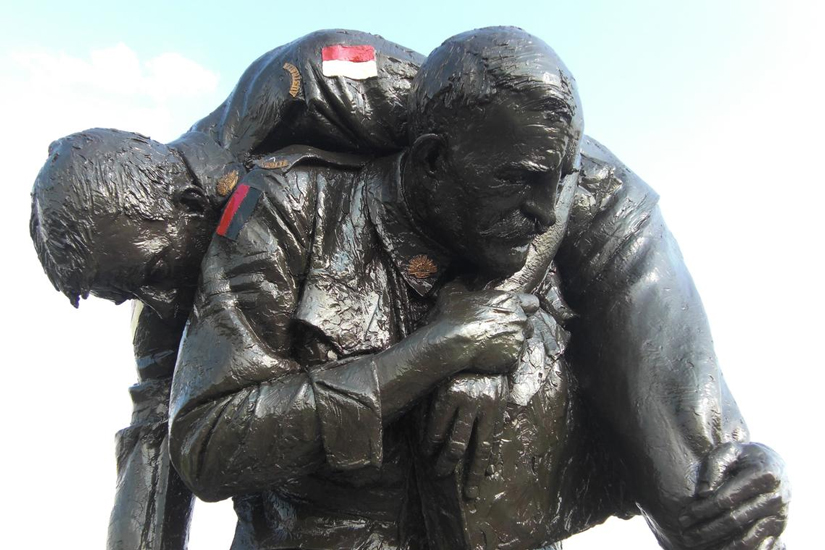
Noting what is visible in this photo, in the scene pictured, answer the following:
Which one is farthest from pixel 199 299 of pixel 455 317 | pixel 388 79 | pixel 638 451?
pixel 638 451

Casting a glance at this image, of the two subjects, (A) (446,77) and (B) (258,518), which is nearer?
(A) (446,77)

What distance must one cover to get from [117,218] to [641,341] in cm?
144

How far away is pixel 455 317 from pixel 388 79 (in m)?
0.74

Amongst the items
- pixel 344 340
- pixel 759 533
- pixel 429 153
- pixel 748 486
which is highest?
pixel 429 153

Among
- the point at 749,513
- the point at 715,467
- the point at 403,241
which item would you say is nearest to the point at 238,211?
the point at 403,241

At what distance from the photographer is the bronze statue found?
1.75m

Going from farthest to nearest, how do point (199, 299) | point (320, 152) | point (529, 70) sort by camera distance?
point (320, 152) < point (199, 299) < point (529, 70)

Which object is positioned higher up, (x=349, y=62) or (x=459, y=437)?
(x=349, y=62)

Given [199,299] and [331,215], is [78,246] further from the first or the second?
[331,215]

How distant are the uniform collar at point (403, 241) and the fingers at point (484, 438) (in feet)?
1.18

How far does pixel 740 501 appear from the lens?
70.1 inches

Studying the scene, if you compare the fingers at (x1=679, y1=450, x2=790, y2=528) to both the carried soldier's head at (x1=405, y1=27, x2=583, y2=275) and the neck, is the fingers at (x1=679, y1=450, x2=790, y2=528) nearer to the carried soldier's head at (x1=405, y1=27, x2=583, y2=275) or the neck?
the carried soldier's head at (x1=405, y1=27, x2=583, y2=275)

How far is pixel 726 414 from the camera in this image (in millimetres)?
1975

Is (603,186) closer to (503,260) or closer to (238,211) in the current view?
(503,260)
